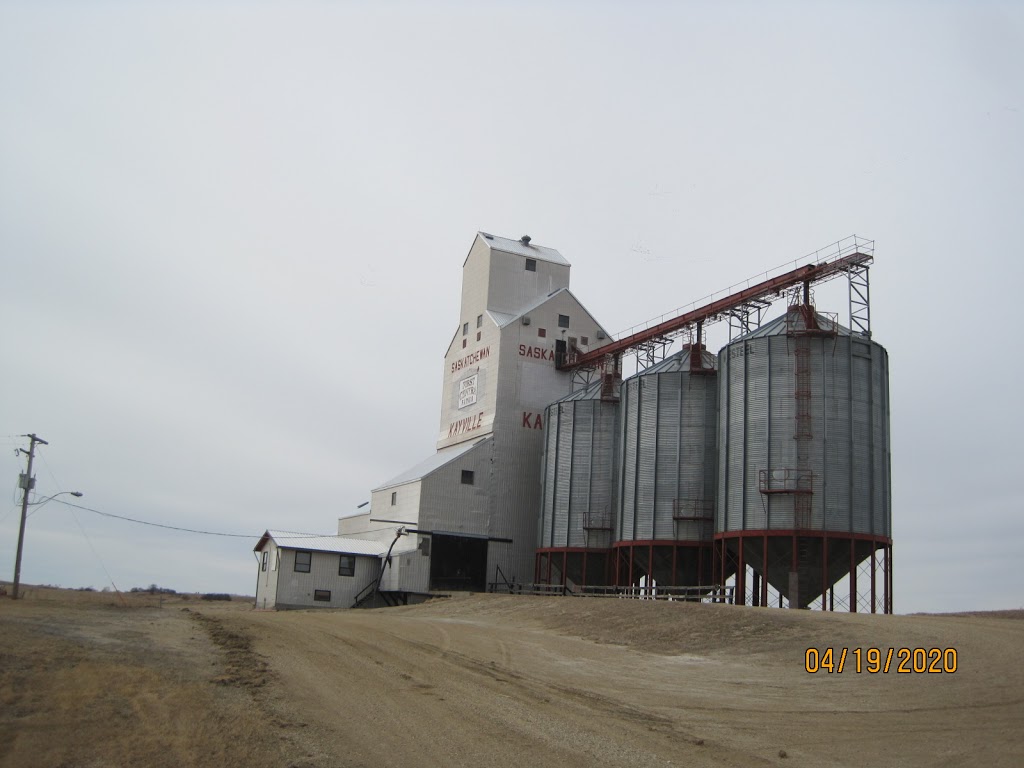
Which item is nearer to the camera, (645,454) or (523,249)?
(645,454)

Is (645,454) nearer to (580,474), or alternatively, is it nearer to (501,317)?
(580,474)

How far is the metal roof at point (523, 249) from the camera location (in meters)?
70.7

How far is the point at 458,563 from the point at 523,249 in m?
24.1

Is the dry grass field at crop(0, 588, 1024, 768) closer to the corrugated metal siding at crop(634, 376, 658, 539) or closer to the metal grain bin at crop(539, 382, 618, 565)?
the corrugated metal siding at crop(634, 376, 658, 539)

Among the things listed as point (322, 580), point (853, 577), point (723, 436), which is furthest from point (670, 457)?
point (322, 580)

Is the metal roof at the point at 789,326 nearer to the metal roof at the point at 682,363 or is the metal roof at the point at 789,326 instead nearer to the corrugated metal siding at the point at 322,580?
the metal roof at the point at 682,363

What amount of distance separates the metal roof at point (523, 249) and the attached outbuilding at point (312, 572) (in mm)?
23528

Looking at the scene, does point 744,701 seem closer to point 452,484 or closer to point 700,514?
point 700,514

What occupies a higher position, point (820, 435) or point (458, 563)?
point (820, 435)

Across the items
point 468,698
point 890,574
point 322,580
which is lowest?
point 468,698

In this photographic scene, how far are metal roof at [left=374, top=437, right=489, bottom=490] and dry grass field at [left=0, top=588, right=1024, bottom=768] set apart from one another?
33.3 m

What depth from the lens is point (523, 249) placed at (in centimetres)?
7212
